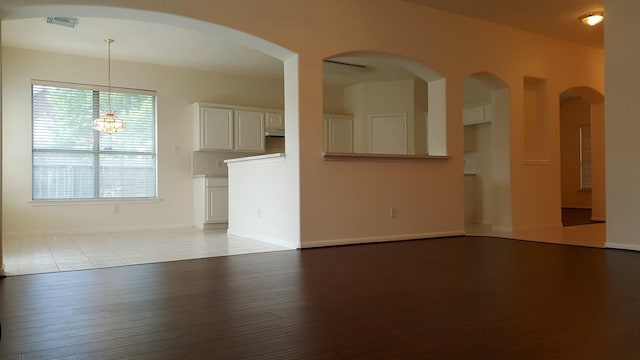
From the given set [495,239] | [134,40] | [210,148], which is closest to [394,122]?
[210,148]

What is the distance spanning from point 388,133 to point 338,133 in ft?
3.09

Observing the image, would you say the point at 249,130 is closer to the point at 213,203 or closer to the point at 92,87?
the point at 213,203

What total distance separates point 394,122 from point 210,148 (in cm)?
338

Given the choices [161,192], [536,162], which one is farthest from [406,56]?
[161,192]

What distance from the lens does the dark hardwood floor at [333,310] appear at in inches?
75.6

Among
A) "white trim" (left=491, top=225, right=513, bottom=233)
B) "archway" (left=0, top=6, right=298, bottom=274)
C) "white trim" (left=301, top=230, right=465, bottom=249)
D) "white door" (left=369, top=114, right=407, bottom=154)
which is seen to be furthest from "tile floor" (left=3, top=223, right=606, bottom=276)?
"white door" (left=369, top=114, right=407, bottom=154)

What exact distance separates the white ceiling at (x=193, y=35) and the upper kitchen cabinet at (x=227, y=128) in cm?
72

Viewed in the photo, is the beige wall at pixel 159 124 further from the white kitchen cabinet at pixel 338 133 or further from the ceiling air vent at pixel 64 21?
the ceiling air vent at pixel 64 21

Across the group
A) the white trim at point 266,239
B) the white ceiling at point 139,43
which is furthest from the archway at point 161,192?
the white trim at point 266,239

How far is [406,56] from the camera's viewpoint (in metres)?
5.56

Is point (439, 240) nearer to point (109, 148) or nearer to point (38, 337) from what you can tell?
point (38, 337)

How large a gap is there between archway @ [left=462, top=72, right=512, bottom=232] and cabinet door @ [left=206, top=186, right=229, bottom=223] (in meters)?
3.68

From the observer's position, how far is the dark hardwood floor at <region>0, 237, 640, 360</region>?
1920mm

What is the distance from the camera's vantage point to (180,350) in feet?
6.28
